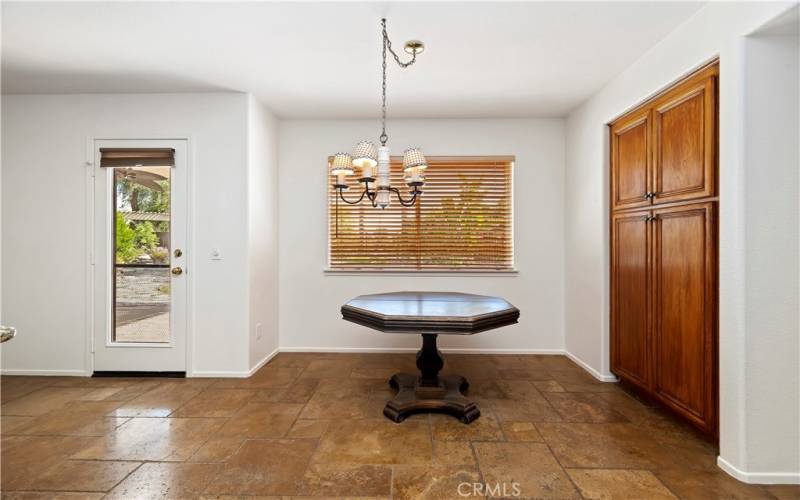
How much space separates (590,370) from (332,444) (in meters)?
2.38

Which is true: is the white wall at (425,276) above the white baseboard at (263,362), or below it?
above

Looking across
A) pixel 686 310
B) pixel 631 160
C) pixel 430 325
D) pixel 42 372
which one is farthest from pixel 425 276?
pixel 42 372

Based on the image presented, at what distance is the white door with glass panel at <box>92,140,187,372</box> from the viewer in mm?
3254

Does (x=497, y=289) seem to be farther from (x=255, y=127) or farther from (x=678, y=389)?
(x=255, y=127)

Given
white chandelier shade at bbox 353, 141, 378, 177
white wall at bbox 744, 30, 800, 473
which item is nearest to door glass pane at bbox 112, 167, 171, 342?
white chandelier shade at bbox 353, 141, 378, 177

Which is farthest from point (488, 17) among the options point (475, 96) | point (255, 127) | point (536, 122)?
point (255, 127)

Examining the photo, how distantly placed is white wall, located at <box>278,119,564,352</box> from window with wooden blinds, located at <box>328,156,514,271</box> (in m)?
0.12

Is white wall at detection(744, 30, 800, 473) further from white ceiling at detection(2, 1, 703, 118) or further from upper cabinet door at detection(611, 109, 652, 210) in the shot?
upper cabinet door at detection(611, 109, 652, 210)

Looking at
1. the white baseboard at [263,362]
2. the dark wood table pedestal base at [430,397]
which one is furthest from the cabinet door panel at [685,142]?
the white baseboard at [263,362]

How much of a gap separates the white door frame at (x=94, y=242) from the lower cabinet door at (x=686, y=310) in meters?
3.61

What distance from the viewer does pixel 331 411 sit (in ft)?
8.39

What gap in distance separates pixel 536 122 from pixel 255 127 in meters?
2.78

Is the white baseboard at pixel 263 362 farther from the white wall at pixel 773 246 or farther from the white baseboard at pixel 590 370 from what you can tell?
the white wall at pixel 773 246

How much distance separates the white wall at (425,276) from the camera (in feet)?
12.8
